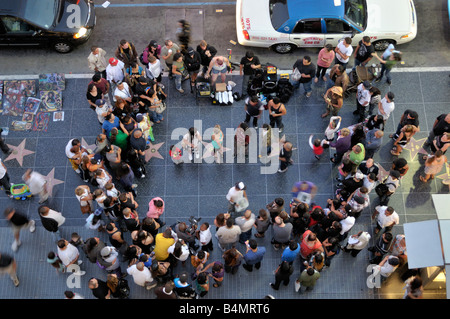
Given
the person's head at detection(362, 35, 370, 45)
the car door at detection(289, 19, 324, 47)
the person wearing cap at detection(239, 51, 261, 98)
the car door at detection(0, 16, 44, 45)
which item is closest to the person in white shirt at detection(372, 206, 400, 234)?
the person's head at detection(362, 35, 370, 45)

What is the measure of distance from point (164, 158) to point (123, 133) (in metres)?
1.89

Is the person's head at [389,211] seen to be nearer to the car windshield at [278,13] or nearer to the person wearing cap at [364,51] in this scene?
the person wearing cap at [364,51]

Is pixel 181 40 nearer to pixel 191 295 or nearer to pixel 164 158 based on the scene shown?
pixel 164 158

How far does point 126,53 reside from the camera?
15.4 m

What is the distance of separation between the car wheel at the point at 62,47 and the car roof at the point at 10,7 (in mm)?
1492

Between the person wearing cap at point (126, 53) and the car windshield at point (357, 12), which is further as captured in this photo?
the car windshield at point (357, 12)

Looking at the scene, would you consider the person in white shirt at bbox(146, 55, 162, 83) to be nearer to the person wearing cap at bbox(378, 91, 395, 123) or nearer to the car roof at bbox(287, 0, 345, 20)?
the car roof at bbox(287, 0, 345, 20)

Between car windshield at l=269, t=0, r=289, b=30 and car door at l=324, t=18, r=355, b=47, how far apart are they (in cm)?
131

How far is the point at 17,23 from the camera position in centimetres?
1641

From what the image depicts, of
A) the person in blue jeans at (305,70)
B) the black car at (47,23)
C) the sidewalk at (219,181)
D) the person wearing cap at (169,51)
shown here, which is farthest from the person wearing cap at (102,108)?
the person in blue jeans at (305,70)

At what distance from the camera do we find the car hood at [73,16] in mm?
16734

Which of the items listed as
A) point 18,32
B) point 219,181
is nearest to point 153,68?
point 219,181

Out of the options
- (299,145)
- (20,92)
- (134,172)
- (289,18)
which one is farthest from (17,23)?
(299,145)

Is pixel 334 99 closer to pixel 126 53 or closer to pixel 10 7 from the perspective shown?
pixel 126 53
